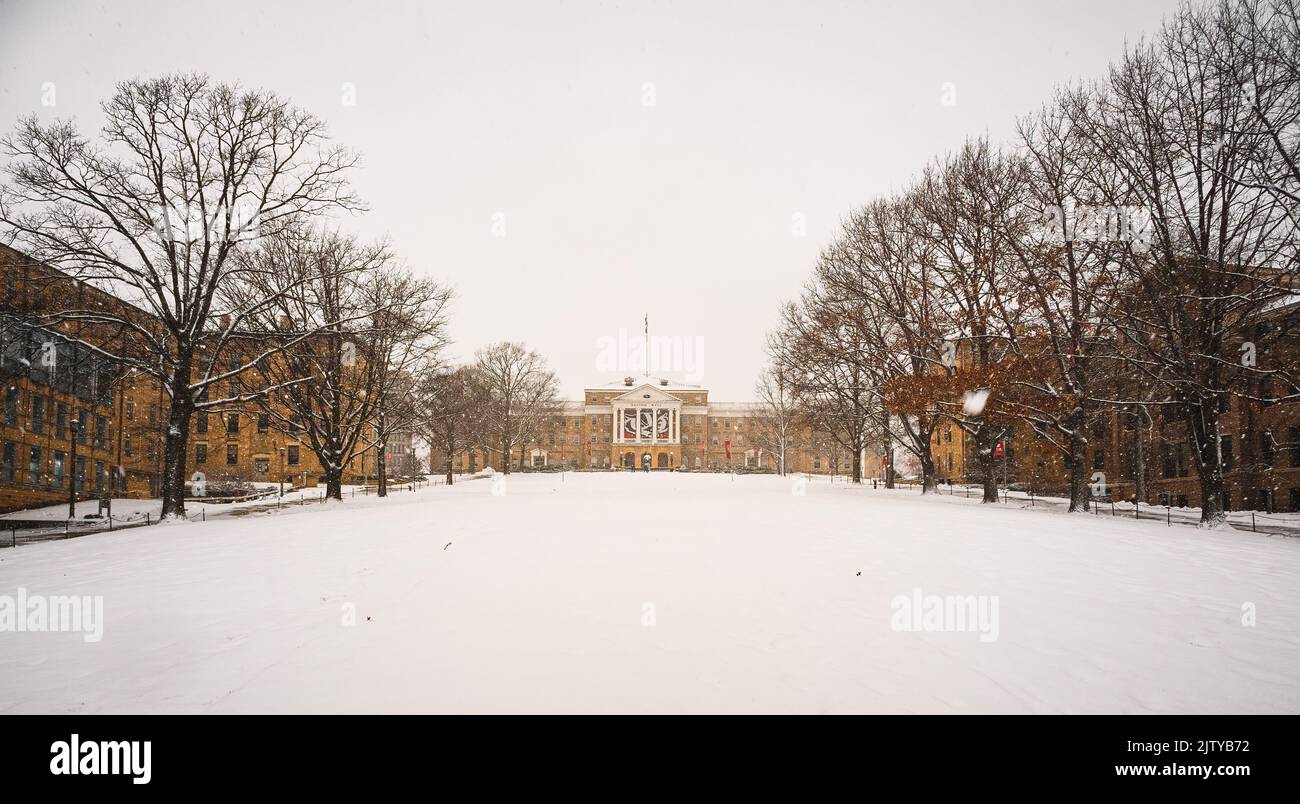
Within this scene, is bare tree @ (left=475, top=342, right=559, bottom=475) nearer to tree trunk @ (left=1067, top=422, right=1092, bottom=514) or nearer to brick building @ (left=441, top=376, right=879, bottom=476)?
brick building @ (left=441, top=376, right=879, bottom=476)

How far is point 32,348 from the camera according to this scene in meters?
18.4

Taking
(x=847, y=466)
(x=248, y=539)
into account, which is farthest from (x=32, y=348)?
(x=847, y=466)

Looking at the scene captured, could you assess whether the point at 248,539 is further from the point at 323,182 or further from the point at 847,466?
the point at 847,466

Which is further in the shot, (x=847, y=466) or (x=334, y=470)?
(x=847, y=466)

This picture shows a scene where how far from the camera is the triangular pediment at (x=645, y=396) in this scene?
107 m

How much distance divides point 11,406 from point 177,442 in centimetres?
1981

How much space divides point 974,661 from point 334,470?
87.7 feet

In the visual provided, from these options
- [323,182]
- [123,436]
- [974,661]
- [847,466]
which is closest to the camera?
[974,661]

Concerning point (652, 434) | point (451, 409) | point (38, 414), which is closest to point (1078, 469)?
point (451, 409)

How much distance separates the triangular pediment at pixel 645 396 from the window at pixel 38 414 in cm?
7921

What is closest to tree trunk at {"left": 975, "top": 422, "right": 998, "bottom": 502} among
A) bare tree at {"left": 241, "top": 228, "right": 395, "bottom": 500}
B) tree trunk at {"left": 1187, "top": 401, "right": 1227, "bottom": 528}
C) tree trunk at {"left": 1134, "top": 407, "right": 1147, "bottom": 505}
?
tree trunk at {"left": 1134, "top": 407, "right": 1147, "bottom": 505}

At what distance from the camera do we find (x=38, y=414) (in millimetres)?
33062

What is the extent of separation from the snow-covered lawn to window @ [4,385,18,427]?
980 inches
